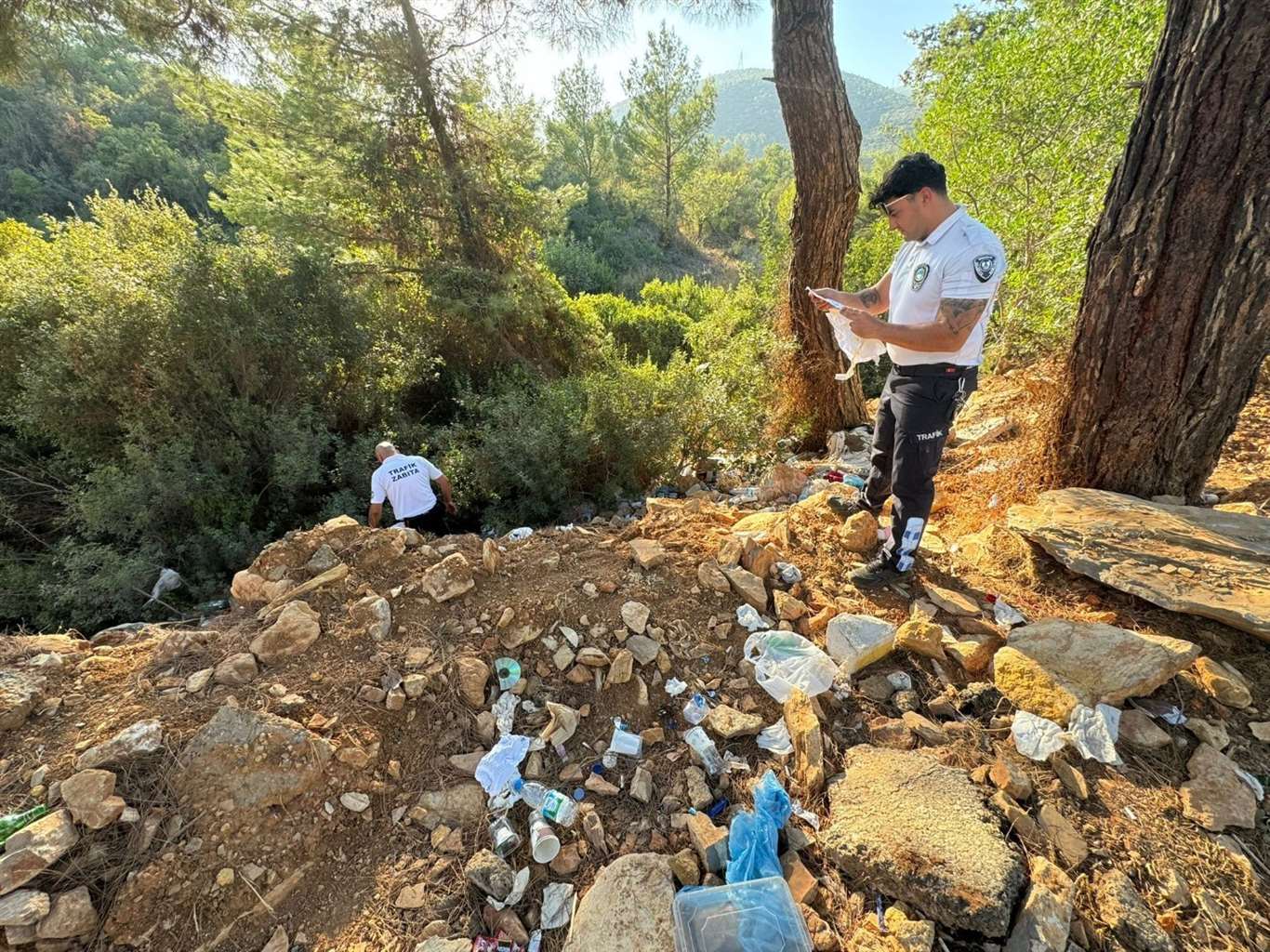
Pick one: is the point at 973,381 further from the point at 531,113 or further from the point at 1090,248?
the point at 531,113

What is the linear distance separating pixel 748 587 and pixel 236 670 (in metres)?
1.90

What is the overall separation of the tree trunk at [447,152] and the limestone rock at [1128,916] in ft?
22.1

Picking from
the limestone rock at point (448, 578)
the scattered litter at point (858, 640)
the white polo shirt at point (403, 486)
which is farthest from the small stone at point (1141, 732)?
the white polo shirt at point (403, 486)

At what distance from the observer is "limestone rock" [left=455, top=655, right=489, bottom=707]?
1764 millimetres

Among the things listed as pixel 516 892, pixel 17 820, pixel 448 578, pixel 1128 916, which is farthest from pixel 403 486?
pixel 1128 916

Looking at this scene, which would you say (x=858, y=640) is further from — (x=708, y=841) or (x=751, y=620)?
(x=708, y=841)

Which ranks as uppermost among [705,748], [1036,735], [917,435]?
[917,435]

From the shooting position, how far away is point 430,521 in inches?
152

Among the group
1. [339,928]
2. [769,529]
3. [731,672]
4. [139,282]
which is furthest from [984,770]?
[139,282]

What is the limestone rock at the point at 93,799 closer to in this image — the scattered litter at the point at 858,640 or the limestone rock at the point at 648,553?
the limestone rock at the point at 648,553

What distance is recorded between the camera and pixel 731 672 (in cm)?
183

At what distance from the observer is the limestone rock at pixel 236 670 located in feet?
5.71

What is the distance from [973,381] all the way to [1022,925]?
1725 millimetres

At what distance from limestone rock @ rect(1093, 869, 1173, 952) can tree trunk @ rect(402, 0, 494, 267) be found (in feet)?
22.1
